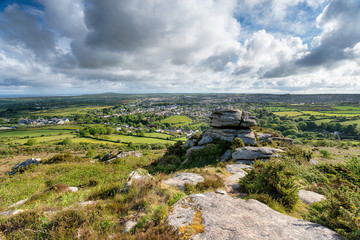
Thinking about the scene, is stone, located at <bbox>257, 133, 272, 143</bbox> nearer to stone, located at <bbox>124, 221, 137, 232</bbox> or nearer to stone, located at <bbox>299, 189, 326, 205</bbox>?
stone, located at <bbox>299, 189, 326, 205</bbox>

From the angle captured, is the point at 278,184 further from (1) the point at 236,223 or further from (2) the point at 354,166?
(2) the point at 354,166

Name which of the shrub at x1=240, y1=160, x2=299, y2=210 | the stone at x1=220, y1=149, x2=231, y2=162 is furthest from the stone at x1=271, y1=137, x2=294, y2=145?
the shrub at x1=240, y1=160, x2=299, y2=210

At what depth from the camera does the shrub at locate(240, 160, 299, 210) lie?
6215 mm

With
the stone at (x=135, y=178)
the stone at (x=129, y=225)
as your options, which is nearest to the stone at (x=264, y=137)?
the stone at (x=135, y=178)

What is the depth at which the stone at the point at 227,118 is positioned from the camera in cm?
2019

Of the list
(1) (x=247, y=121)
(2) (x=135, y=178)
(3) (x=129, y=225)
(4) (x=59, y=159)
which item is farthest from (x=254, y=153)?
Result: (4) (x=59, y=159)

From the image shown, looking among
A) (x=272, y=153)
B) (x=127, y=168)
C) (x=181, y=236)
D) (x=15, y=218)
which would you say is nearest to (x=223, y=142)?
(x=272, y=153)

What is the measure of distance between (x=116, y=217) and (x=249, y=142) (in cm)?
1785

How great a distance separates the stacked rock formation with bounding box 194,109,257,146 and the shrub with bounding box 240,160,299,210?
12.2 meters

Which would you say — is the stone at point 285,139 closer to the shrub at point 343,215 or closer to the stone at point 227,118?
the stone at point 227,118

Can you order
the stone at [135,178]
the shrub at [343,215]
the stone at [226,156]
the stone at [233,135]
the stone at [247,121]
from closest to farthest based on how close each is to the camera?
the shrub at [343,215] < the stone at [135,178] < the stone at [226,156] < the stone at [233,135] < the stone at [247,121]

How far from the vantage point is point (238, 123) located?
→ 20234mm

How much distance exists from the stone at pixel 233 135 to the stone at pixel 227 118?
816 millimetres

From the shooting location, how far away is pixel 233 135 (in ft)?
64.3
